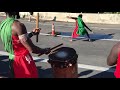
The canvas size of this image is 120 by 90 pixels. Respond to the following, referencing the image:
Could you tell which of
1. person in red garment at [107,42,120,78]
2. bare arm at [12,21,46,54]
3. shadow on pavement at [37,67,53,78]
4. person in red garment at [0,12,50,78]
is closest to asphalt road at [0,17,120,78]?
shadow on pavement at [37,67,53,78]

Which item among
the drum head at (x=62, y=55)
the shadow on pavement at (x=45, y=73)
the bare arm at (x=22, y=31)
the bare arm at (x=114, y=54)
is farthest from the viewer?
the shadow on pavement at (x=45, y=73)

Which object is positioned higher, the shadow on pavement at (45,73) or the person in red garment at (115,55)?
the person in red garment at (115,55)

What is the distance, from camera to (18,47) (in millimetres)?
6039

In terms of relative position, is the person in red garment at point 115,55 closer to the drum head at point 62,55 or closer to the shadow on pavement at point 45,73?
the drum head at point 62,55

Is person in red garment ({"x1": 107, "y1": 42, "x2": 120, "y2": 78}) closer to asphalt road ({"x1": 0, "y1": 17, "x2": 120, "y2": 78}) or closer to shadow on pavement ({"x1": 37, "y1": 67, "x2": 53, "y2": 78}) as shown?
asphalt road ({"x1": 0, "y1": 17, "x2": 120, "y2": 78})

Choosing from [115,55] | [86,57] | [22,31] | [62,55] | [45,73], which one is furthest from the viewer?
[86,57]

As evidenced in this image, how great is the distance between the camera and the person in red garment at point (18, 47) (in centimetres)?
588

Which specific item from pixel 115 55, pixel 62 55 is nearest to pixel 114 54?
pixel 115 55

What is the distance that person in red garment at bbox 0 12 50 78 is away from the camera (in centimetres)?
588

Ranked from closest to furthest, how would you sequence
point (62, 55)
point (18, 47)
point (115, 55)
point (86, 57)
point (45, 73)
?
point (115, 55) → point (18, 47) → point (62, 55) → point (45, 73) → point (86, 57)

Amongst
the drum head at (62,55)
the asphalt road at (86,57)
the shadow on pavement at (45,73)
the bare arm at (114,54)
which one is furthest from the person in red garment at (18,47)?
the shadow on pavement at (45,73)

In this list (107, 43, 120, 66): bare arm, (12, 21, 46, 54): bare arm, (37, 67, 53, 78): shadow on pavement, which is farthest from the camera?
(37, 67, 53, 78): shadow on pavement

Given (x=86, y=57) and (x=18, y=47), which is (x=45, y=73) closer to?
(x=86, y=57)
